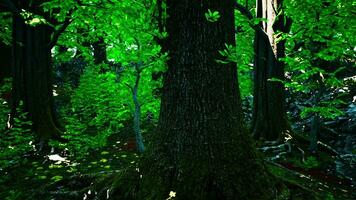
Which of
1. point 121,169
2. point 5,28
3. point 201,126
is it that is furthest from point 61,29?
point 201,126

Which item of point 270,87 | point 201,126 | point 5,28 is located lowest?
point 201,126

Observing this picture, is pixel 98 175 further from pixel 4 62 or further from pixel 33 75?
pixel 4 62

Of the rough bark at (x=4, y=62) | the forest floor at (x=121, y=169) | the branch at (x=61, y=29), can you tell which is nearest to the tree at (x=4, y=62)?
the rough bark at (x=4, y=62)

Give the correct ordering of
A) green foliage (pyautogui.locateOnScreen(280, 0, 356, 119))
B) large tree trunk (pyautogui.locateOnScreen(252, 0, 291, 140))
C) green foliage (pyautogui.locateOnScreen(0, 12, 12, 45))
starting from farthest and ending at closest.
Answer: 1. green foliage (pyautogui.locateOnScreen(0, 12, 12, 45))
2. large tree trunk (pyautogui.locateOnScreen(252, 0, 291, 140))
3. green foliage (pyautogui.locateOnScreen(280, 0, 356, 119))

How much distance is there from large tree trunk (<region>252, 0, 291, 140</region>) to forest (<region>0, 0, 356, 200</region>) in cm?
3

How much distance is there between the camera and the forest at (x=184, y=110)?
3.62 m

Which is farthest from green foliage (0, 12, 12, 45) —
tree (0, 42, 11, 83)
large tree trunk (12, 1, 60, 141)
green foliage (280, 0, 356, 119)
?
green foliage (280, 0, 356, 119)

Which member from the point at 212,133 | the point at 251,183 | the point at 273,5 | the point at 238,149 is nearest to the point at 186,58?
the point at 212,133

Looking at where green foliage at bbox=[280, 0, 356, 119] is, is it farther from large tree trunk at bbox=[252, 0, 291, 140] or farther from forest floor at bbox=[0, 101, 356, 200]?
forest floor at bbox=[0, 101, 356, 200]

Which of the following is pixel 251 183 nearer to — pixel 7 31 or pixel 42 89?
pixel 42 89

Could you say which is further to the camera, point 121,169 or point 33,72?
point 33,72

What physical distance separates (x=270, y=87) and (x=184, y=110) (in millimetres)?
6433

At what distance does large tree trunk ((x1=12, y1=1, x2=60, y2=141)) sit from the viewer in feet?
28.3

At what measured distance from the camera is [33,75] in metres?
8.80
